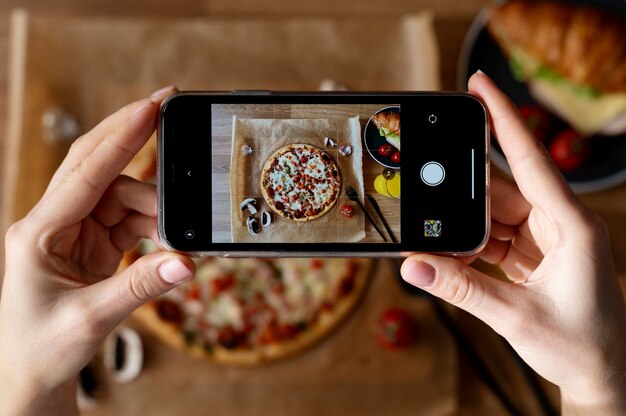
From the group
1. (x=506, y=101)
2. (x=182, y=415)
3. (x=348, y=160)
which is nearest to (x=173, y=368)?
(x=182, y=415)

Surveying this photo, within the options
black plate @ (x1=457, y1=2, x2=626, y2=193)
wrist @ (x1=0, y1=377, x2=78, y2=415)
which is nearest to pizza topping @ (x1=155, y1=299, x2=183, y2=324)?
wrist @ (x1=0, y1=377, x2=78, y2=415)

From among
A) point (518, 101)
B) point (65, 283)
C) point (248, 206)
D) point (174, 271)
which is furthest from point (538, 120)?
point (65, 283)

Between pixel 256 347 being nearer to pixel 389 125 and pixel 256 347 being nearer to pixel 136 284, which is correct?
pixel 136 284

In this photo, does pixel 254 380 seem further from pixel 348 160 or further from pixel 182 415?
→ pixel 348 160

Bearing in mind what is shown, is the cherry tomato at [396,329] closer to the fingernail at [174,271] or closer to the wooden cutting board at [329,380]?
the wooden cutting board at [329,380]

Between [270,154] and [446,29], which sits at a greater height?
[446,29]

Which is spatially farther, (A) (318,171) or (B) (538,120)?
A: (B) (538,120)

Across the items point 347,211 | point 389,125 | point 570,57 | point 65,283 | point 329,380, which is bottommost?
point 329,380
